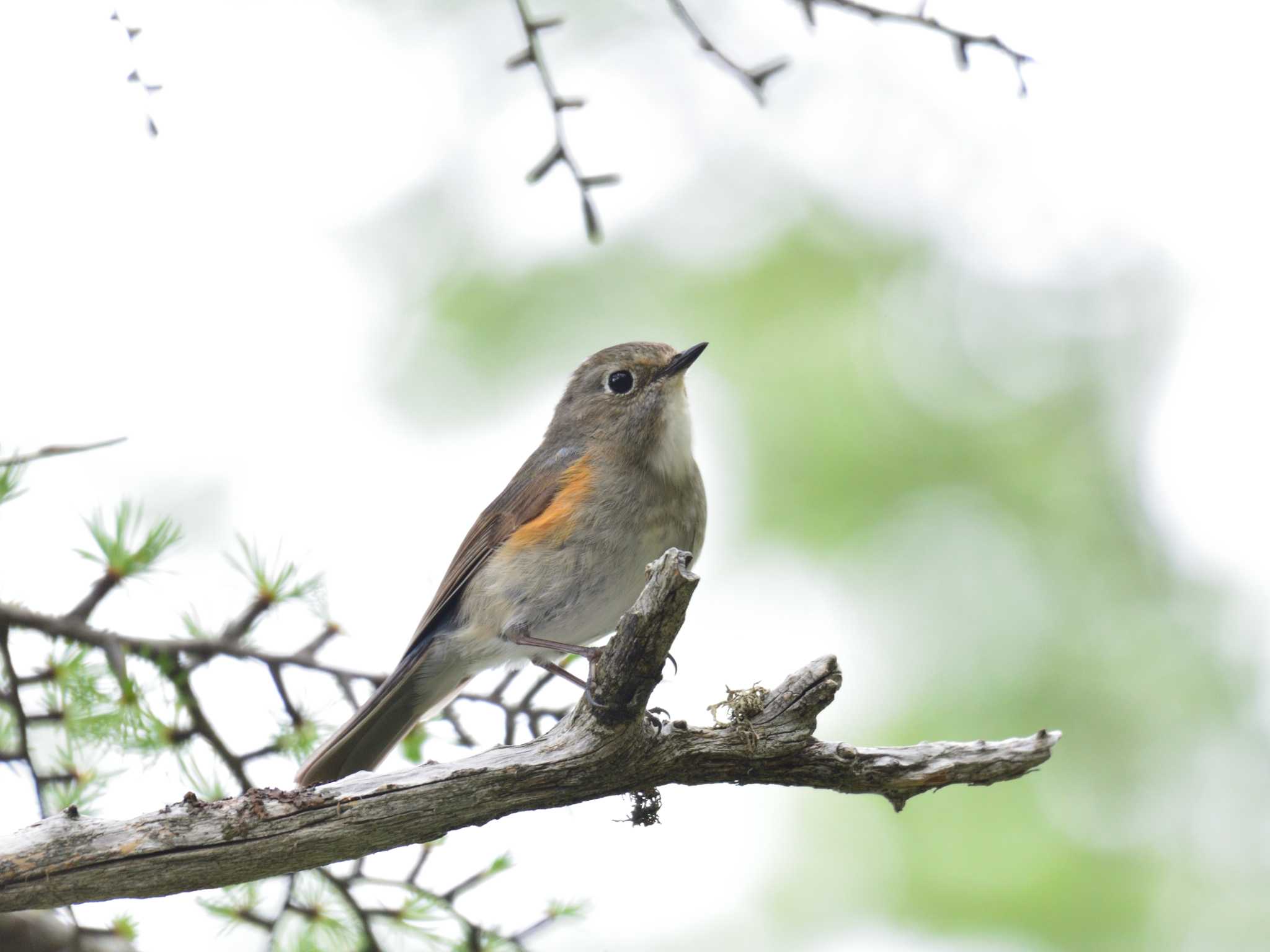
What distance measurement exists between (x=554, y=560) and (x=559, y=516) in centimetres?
22

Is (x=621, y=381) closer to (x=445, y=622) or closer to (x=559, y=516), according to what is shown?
(x=559, y=516)

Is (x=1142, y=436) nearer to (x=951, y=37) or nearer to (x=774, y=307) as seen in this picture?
(x=774, y=307)

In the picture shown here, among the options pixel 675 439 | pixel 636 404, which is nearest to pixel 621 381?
pixel 636 404

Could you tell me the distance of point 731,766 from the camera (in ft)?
11.7

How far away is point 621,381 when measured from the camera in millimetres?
6078

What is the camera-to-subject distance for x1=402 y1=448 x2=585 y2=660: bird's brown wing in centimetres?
555

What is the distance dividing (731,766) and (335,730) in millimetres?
A: 1653

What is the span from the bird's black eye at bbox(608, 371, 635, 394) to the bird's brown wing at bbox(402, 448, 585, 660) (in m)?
0.42

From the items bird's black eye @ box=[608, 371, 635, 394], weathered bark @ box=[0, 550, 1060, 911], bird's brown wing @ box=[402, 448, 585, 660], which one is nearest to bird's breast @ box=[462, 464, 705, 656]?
bird's brown wing @ box=[402, 448, 585, 660]

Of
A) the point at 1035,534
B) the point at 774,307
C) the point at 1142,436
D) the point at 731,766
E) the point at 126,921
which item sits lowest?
the point at 126,921

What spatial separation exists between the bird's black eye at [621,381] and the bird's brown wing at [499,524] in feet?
1.37

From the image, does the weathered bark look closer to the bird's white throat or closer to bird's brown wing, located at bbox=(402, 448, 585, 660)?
bird's brown wing, located at bbox=(402, 448, 585, 660)

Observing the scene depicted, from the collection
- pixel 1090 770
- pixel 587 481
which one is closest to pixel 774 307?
pixel 1090 770

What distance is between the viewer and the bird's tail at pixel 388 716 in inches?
199
